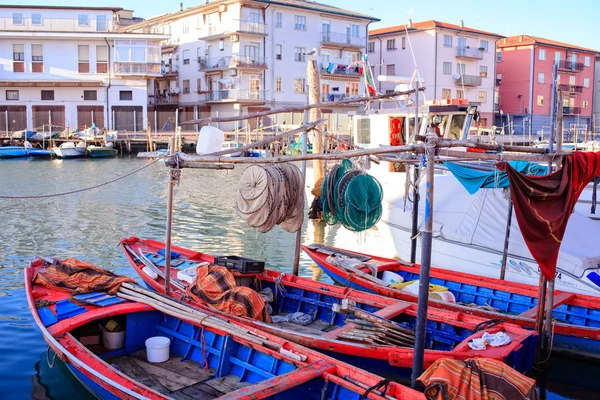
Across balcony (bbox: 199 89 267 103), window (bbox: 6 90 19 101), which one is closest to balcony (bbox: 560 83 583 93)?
balcony (bbox: 199 89 267 103)

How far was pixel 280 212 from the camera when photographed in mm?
10898

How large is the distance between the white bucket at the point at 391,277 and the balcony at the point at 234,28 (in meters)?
42.6

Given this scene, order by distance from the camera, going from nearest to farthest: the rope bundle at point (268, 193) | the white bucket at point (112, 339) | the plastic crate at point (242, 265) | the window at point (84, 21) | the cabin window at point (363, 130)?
1. the white bucket at point (112, 339)
2. the rope bundle at point (268, 193)
3. the plastic crate at point (242, 265)
4. the cabin window at point (363, 130)
5. the window at point (84, 21)

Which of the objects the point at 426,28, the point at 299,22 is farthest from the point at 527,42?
the point at 299,22

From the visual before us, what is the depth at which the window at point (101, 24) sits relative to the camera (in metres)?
53.8

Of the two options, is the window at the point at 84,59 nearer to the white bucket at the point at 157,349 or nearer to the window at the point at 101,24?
the window at the point at 101,24

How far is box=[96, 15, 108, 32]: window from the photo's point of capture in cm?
5378

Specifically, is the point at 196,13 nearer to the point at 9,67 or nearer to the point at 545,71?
the point at 9,67

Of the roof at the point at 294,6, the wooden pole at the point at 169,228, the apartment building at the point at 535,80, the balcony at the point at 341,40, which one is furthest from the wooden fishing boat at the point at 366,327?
the apartment building at the point at 535,80

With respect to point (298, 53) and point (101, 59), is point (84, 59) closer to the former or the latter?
point (101, 59)

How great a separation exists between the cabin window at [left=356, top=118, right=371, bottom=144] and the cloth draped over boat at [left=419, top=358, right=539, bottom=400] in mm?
16179

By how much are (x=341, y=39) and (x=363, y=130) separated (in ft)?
122

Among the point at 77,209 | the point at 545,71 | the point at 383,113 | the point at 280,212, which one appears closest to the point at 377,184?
the point at 280,212

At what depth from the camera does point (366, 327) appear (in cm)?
888
